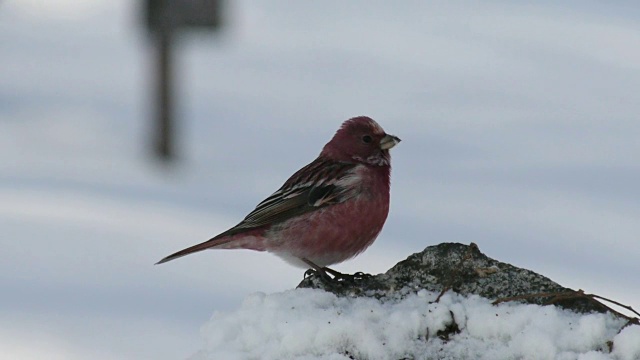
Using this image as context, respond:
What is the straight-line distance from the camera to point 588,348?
3.56 m

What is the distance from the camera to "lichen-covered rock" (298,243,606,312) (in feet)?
12.6

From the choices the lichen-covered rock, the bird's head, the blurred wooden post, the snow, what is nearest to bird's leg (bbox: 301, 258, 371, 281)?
the lichen-covered rock

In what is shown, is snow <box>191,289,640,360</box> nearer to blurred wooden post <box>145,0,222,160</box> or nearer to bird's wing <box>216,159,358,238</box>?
bird's wing <box>216,159,358,238</box>

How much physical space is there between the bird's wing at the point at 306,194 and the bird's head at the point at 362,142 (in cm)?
6

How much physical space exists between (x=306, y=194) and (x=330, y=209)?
0.19 meters

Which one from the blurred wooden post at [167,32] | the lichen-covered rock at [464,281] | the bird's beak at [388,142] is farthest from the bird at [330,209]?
the blurred wooden post at [167,32]

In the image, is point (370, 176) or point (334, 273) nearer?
point (334, 273)

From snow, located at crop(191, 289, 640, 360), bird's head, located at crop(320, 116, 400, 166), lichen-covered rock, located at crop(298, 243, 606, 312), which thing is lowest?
snow, located at crop(191, 289, 640, 360)

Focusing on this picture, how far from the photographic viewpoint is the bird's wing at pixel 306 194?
16.8 feet

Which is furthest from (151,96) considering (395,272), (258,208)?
(395,272)

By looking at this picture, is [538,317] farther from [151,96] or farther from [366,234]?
[151,96]

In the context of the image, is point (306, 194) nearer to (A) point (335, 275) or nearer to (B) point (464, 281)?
(A) point (335, 275)

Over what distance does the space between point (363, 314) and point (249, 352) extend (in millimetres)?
364

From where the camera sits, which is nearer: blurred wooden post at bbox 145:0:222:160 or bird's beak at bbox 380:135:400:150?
bird's beak at bbox 380:135:400:150
